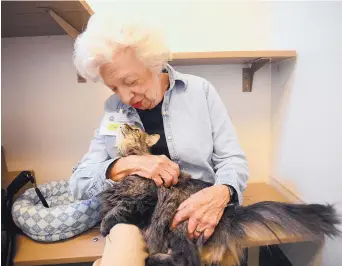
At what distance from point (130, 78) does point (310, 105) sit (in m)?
0.77

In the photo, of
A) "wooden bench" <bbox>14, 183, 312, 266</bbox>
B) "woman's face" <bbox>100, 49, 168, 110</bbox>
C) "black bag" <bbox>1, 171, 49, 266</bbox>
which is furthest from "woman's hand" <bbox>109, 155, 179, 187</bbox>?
"black bag" <bbox>1, 171, 49, 266</bbox>

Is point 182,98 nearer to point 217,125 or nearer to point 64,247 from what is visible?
point 217,125

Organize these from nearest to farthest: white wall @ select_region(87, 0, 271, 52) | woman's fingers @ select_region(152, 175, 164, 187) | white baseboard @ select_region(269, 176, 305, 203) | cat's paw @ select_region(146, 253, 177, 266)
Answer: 1. cat's paw @ select_region(146, 253, 177, 266)
2. woman's fingers @ select_region(152, 175, 164, 187)
3. white baseboard @ select_region(269, 176, 305, 203)
4. white wall @ select_region(87, 0, 271, 52)

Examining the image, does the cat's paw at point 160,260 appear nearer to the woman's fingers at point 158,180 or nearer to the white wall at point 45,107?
the woman's fingers at point 158,180

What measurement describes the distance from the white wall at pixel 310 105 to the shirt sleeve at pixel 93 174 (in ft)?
2.67

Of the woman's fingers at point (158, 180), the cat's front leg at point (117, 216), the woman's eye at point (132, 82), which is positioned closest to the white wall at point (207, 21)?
the woman's eye at point (132, 82)

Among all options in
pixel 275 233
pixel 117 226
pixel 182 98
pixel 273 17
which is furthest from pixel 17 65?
pixel 275 233

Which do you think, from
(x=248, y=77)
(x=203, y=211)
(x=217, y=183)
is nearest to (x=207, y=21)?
(x=248, y=77)

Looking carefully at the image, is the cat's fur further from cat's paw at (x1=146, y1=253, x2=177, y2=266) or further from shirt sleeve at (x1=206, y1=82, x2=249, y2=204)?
shirt sleeve at (x1=206, y1=82, x2=249, y2=204)

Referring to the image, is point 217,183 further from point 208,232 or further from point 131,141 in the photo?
point 131,141

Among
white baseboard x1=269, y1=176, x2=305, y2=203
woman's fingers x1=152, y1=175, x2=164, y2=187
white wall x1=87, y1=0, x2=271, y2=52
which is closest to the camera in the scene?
woman's fingers x1=152, y1=175, x2=164, y2=187

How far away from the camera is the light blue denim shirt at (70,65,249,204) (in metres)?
1.14

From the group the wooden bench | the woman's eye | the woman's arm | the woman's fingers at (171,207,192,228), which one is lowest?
the wooden bench

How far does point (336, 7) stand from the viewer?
1038 mm
